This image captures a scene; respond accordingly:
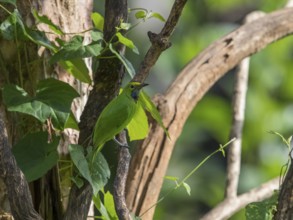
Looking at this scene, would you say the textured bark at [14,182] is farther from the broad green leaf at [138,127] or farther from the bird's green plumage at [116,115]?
the broad green leaf at [138,127]

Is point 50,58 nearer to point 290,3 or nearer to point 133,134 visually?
point 133,134

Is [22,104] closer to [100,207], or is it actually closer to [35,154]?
[35,154]

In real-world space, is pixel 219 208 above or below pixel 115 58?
below

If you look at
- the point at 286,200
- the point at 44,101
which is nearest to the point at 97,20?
the point at 44,101

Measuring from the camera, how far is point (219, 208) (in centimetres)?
170

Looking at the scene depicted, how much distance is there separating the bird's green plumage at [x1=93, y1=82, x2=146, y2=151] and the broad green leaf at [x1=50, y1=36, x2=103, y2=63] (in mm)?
95

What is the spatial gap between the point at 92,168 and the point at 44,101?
0.12 metres

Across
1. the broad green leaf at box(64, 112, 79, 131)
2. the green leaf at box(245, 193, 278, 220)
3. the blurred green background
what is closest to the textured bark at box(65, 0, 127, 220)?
the broad green leaf at box(64, 112, 79, 131)

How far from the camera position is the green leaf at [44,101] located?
1.19 meters

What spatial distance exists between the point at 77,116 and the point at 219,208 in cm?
44

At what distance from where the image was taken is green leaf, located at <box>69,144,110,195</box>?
118 centimetres

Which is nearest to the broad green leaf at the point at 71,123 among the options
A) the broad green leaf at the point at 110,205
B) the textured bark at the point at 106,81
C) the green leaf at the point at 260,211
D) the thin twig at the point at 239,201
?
the textured bark at the point at 106,81

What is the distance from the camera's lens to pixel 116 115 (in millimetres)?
1140

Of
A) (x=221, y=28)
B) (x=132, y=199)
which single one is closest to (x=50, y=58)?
(x=132, y=199)
